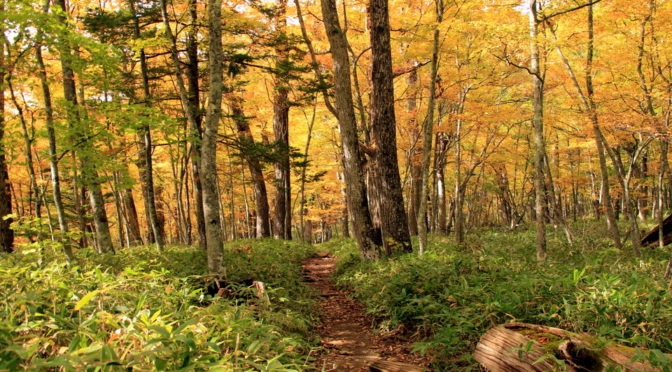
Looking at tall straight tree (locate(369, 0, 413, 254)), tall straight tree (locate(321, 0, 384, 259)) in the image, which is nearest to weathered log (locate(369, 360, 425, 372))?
tall straight tree (locate(321, 0, 384, 259))

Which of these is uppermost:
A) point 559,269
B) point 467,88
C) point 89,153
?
point 467,88

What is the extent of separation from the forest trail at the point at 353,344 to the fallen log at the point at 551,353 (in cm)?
71

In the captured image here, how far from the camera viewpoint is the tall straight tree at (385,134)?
8.56 meters

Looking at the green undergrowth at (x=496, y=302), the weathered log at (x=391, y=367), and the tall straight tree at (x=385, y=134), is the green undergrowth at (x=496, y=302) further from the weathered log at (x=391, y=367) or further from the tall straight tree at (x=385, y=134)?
the tall straight tree at (x=385, y=134)

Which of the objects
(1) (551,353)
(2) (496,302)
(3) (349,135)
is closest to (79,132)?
(3) (349,135)

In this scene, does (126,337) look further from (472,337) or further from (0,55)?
(0,55)

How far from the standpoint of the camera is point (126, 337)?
6.77 feet

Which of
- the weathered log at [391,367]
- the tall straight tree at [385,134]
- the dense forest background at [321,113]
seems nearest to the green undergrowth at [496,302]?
the dense forest background at [321,113]

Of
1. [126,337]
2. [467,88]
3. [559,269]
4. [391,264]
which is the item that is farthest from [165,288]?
[467,88]

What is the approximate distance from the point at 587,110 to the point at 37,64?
1304cm

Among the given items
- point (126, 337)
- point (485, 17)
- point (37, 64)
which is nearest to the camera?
point (126, 337)

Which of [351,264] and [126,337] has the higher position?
[126,337]

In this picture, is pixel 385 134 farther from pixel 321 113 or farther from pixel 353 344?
pixel 321 113

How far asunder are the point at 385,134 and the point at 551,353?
6304mm
